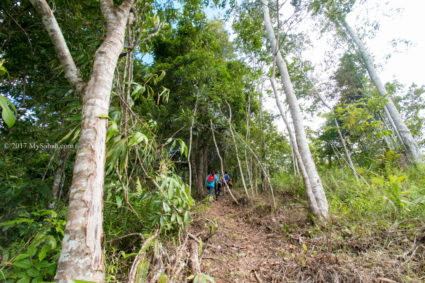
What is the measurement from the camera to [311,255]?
230cm

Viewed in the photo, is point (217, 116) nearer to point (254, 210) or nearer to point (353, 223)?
point (254, 210)

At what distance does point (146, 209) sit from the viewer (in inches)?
93.3

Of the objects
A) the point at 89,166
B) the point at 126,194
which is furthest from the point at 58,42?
the point at 126,194

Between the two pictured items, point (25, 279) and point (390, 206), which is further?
point (390, 206)

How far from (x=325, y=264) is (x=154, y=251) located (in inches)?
78.3

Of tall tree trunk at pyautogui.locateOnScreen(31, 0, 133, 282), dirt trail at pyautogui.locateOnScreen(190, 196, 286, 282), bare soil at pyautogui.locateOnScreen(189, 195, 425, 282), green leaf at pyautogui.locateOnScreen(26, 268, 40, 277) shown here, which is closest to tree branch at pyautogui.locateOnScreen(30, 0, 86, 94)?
tall tree trunk at pyautogui.locateOnScreen(31, 0, 133, 282)

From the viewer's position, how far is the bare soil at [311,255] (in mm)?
1783

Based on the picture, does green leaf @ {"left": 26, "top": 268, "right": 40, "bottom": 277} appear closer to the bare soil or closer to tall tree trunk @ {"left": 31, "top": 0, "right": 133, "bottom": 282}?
tall tree trunk @ {"left": 31, "top": 0, "right": 133, "bottom": 282}

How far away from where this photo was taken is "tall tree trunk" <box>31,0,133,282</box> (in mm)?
894

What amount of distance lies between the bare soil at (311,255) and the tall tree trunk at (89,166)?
1.61m

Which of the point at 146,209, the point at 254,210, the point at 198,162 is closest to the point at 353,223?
the point at 254,210

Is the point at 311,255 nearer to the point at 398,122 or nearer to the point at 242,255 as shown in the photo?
the point at 242,255

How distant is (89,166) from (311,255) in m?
2.89

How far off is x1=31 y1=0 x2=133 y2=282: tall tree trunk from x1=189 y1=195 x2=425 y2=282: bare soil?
161 cm
